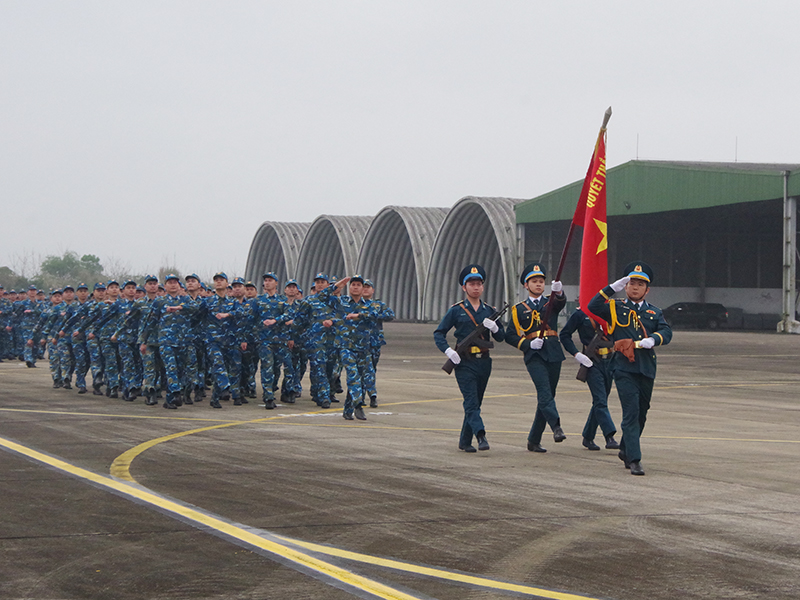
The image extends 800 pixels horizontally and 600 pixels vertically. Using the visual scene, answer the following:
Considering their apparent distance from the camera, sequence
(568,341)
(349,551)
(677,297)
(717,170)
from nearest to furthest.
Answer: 1. (349,551)
2. (568,341)
3. (717,170)
4. (677,297)

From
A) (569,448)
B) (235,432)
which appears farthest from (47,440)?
(569,448)

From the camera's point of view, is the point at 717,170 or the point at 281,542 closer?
the point at 281,542

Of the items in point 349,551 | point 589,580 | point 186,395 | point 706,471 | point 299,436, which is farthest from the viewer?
point 186,395

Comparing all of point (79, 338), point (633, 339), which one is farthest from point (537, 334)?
point (79, 338)

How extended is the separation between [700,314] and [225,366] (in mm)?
44377

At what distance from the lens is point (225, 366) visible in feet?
51.4

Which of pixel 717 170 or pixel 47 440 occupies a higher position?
pixel 717 170

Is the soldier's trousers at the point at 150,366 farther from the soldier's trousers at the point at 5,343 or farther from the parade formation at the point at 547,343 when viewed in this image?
the soldier's trousers at the point at 5,343

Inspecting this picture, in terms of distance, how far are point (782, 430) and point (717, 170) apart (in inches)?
1322

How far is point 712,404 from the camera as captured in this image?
54.0 feet

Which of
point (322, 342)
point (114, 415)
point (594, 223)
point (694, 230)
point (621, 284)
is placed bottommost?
point (114, 415)

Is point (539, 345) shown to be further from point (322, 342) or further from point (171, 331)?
point (171, 331)

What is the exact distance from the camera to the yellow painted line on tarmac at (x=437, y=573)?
5.11m

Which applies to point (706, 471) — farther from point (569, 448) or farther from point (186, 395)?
point (186, 395)
